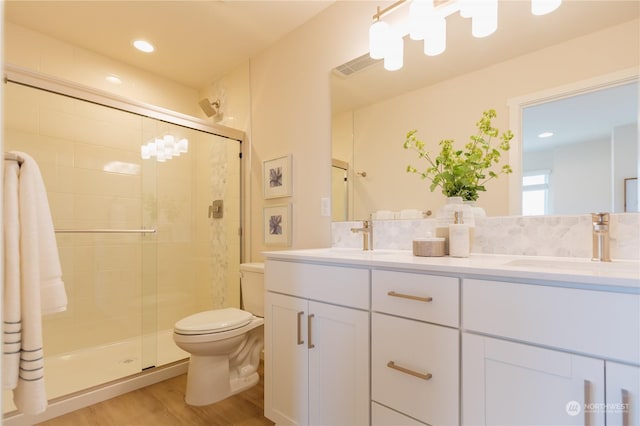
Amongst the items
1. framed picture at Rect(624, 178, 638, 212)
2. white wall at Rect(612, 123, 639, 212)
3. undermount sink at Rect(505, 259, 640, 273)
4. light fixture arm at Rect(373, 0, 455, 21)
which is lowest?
undermount sink at Rect(505, 259, 640, 273)

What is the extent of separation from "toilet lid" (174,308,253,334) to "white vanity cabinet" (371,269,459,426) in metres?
0.94

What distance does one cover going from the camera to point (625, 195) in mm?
1121

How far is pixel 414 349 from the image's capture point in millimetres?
1043

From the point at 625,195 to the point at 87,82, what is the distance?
3.23 meters

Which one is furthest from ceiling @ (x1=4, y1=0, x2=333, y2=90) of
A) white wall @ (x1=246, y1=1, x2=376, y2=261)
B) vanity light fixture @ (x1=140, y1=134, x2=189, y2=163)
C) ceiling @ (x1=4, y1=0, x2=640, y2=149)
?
vanity light fixture @ (x1=140, y1=134, x2=189, y2=163)

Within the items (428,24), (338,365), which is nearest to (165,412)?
(338,365)

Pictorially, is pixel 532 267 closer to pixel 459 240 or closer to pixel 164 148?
pixel 459 240

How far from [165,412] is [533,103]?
2.31 m

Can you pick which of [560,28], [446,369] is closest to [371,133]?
[560,28]

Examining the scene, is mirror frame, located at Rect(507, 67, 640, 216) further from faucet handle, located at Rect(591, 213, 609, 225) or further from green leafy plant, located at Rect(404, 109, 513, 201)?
faucet handle, located at Rect(591, 213, 609, 225)

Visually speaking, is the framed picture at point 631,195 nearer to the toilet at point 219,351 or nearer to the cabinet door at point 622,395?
the cabinet door at point 622,395

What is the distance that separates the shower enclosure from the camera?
2.18 m

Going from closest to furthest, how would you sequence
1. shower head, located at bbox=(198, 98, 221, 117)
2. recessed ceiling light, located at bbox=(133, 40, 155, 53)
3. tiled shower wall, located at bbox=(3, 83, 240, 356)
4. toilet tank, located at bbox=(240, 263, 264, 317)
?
toilet tank, located at bbox=(240, 263, 264, 317), tiled shower wall, located at bbox=(3, 83, 240, 356), recessed ceiling light, located at bbox=(133, 40, 155, 53), shower head, located at bbox=(198, 98, 221, 117)

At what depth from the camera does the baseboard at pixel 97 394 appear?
1.58 meters
